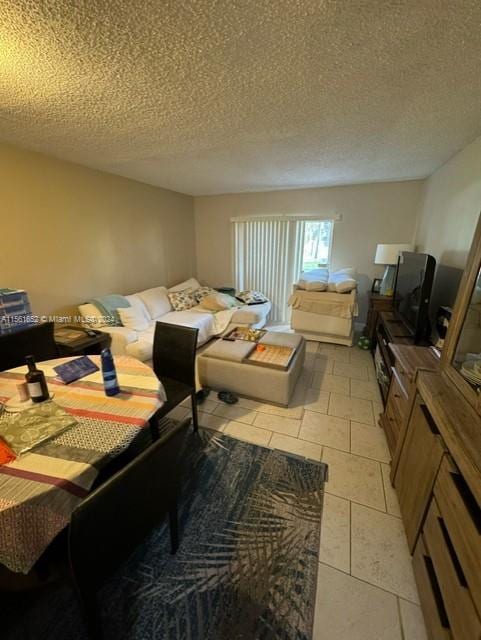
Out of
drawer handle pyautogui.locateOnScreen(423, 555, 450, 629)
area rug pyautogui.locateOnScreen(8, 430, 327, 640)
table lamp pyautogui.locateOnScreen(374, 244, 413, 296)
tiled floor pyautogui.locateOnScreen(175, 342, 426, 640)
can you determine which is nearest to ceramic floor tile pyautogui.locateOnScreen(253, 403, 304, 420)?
tiled floor pyautogui.locateOnScreen(175, 342, 426, 640)

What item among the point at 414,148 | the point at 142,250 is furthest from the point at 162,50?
the point at 142,250

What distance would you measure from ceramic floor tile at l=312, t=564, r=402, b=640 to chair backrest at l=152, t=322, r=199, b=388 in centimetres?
133

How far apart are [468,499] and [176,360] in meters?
1.74

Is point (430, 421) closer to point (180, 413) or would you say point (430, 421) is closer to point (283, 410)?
point (283, 410)

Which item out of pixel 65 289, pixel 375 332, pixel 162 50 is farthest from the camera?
pixel 375 332

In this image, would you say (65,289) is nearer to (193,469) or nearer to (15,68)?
(15,68)

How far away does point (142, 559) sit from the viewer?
126cm

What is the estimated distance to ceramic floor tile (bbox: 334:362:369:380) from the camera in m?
2.95

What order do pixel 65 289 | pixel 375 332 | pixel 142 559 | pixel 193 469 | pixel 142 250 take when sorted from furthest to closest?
pixel 142 250 < pixel 375 332 < pixel 65 289 < pixel 193 469 < pixel 142 559

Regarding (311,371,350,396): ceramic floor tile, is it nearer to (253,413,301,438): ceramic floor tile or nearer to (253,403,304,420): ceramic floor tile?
(253,403,304,420): ceramic floor tile

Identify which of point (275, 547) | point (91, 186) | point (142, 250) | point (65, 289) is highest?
point (91, 186)

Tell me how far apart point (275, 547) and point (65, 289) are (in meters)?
3.09

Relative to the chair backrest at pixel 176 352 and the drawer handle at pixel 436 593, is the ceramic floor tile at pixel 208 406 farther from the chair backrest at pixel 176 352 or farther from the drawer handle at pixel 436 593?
the drawer handle at pixel 436 593

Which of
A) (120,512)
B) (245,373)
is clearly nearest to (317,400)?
(245,373)
